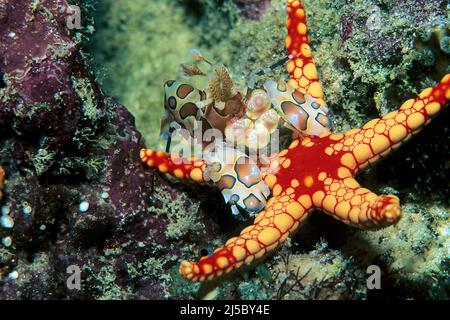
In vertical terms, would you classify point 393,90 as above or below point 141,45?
below

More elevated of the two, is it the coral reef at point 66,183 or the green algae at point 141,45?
the green algae at point 141,45

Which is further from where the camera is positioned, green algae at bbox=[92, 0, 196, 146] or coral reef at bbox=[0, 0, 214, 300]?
green algae at bbox=[92, 0, 196, 146]

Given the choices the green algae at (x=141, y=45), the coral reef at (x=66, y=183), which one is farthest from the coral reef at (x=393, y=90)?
the green algae at (x=141, y=45)

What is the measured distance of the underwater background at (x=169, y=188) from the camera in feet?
12.9

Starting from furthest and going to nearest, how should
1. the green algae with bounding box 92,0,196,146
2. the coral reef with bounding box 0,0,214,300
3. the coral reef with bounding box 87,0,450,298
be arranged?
the green algae with bounding box 92,0,196,146 < the coral reef with bounding box 87,0,450,298 < the coral reef with bounding box 0,0,214,300

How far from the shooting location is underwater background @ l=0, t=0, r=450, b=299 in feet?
12.9

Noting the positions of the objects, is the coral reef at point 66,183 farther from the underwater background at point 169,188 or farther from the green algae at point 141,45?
the green algae at point 141,45

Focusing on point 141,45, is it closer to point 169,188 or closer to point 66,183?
point 169,188

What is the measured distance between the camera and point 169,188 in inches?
194

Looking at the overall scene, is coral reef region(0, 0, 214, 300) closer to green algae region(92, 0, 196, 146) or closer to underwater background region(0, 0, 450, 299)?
underwater background region(0, 0, 450, 299)

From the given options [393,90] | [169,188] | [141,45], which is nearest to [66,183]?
[169,188]

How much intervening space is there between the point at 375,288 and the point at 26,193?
354cm

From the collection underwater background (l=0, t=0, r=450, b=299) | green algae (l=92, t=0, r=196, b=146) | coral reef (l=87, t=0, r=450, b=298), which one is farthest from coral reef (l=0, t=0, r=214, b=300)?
green algae (l=92, t=0, r=196, b=146)
